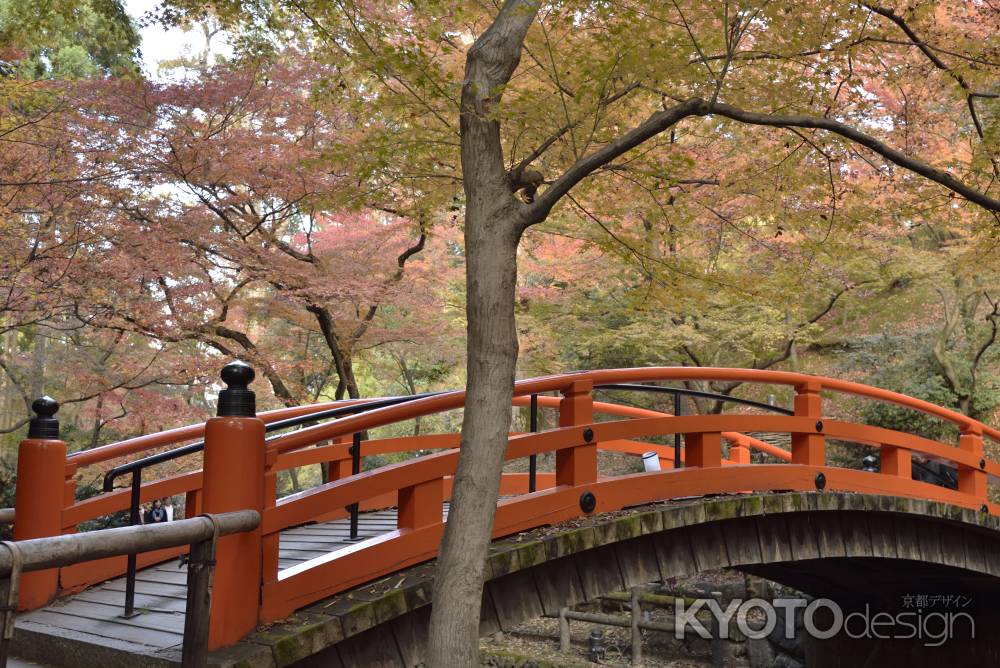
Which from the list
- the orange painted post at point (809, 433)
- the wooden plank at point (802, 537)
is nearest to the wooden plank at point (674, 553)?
the wooden plank at point (802, 537)

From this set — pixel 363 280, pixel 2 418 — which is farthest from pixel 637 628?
pixel 2 418

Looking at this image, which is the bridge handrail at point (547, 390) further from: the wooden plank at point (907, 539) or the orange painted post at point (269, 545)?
the wooden plank at point (907, 539)

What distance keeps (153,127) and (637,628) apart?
1058cm

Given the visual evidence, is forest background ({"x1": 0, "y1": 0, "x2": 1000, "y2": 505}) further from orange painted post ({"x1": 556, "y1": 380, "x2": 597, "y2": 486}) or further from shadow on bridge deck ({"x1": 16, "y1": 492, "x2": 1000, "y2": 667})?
shadow on bridge deck ({"x1": 16, "y1": 492, "x2": 1000, "y2": 667})

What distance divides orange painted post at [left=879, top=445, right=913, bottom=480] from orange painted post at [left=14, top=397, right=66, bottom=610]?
23.7 feet

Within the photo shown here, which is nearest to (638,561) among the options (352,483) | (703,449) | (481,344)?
(703,449)

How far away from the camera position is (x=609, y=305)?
1551cm

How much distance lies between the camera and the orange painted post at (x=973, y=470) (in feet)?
29.9

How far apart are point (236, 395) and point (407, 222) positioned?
7.80m

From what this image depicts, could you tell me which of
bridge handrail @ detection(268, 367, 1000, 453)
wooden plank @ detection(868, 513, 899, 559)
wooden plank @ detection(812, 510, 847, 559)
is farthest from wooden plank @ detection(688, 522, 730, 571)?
wooden plank @ detection(868, 513, 899, 559)

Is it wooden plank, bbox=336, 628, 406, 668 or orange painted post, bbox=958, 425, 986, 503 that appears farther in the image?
orange painted post, bbox=958, 425, 986, 503

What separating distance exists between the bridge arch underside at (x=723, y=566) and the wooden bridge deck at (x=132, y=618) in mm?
570

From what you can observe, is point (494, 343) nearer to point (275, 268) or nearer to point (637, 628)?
point (275, 268)

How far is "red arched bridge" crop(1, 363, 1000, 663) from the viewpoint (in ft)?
11.6
